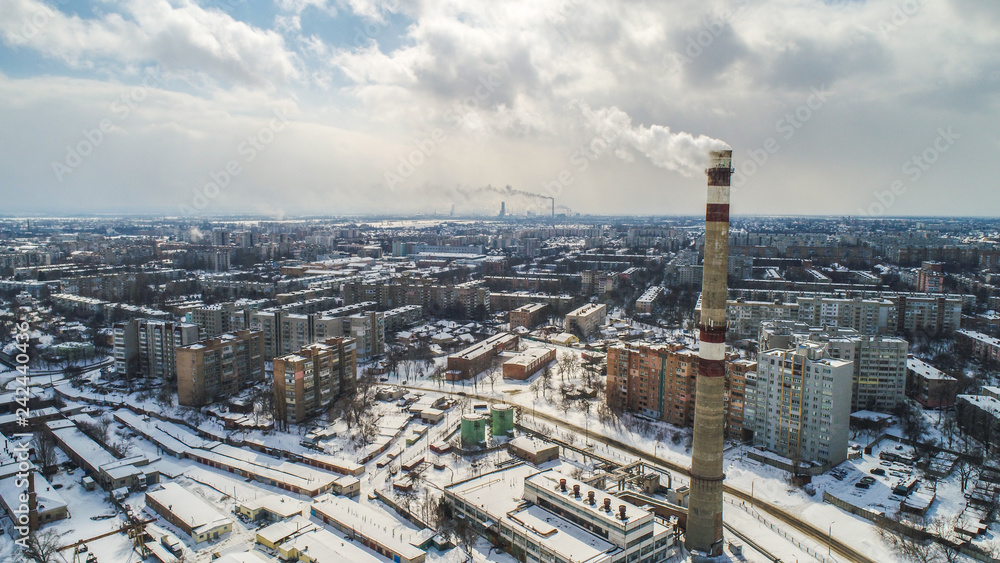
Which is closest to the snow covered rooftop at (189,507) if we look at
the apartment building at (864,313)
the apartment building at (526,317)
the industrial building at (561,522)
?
the industrial building at (561,522)

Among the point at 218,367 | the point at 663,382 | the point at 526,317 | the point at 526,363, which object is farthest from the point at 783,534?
the point at 526,317

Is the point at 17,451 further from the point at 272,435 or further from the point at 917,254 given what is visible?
the point at 917,254

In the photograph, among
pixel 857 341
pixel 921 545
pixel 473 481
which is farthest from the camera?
pixel 857 341

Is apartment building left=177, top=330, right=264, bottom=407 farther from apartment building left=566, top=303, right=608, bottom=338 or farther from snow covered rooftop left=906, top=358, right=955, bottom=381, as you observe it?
snow covered rooftop left=906, top=358, right=955, bottom=381

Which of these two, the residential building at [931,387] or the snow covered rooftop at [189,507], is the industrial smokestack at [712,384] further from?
the residential building at [931,387]

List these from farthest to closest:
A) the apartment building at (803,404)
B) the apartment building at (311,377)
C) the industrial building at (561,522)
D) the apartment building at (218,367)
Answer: the apartment building at (218,367) → the apartment building at (311,377) → the apartment building at (803,404) → the industrial building at (561,522)

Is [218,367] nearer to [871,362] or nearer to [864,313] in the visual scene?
[871,362]

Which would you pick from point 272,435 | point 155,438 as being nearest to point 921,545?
point 272,435

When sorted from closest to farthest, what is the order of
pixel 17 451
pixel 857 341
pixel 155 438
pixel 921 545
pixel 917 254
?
pixel 921 545 → pixel 17 451 → pixel 155 438 → pixel 857 341 → pixel 917 254
